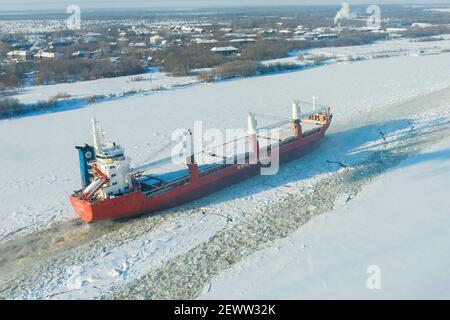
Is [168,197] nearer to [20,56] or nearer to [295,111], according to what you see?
[295,111]

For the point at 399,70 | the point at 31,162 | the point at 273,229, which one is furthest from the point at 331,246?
the point at 399,70

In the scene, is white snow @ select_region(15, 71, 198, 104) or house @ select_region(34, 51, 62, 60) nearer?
white snow @ select_region(15, 71, 198, 104)

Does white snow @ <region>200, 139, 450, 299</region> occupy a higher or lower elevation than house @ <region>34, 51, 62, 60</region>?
lower

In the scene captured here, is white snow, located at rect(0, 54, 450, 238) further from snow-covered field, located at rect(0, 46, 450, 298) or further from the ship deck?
the ship deck

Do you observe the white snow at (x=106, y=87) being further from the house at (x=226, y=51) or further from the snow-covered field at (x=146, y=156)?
the house at (x=226, y=51)

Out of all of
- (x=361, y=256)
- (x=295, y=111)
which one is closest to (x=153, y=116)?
(x=295, y=111)

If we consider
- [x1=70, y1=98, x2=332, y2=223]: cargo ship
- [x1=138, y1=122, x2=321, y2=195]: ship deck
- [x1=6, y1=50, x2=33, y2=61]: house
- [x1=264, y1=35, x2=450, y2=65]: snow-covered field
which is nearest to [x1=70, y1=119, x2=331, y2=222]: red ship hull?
[x1=70, y1=98, x2=332, y2=223]: cargo ship

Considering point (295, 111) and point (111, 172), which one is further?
point (295, 111)

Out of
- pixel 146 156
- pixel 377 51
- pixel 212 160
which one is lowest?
pixel 146 156
